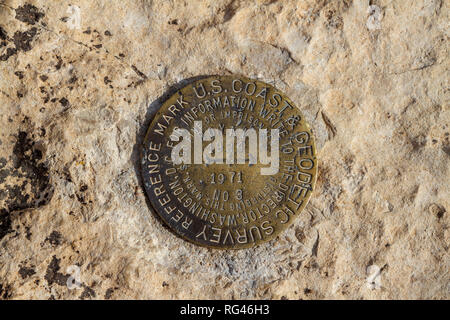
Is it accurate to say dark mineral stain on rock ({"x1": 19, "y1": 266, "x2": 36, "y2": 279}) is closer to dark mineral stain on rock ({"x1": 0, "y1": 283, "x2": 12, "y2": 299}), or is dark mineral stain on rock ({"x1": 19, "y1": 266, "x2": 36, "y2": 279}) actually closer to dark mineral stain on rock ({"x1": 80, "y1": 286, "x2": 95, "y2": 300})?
dark mineral stain on rock ({"x1": 0, "y1": 283, "x2": 12, "y2": 299})

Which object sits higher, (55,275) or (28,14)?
(28,14)

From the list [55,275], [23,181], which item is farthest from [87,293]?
[23,181]

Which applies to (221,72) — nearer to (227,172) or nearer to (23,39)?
(227,172)

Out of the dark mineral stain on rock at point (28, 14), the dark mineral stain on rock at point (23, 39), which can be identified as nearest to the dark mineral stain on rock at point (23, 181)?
the dark mineral stain on rock at point (23, 39)

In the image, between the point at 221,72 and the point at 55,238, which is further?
the point at 221,72
